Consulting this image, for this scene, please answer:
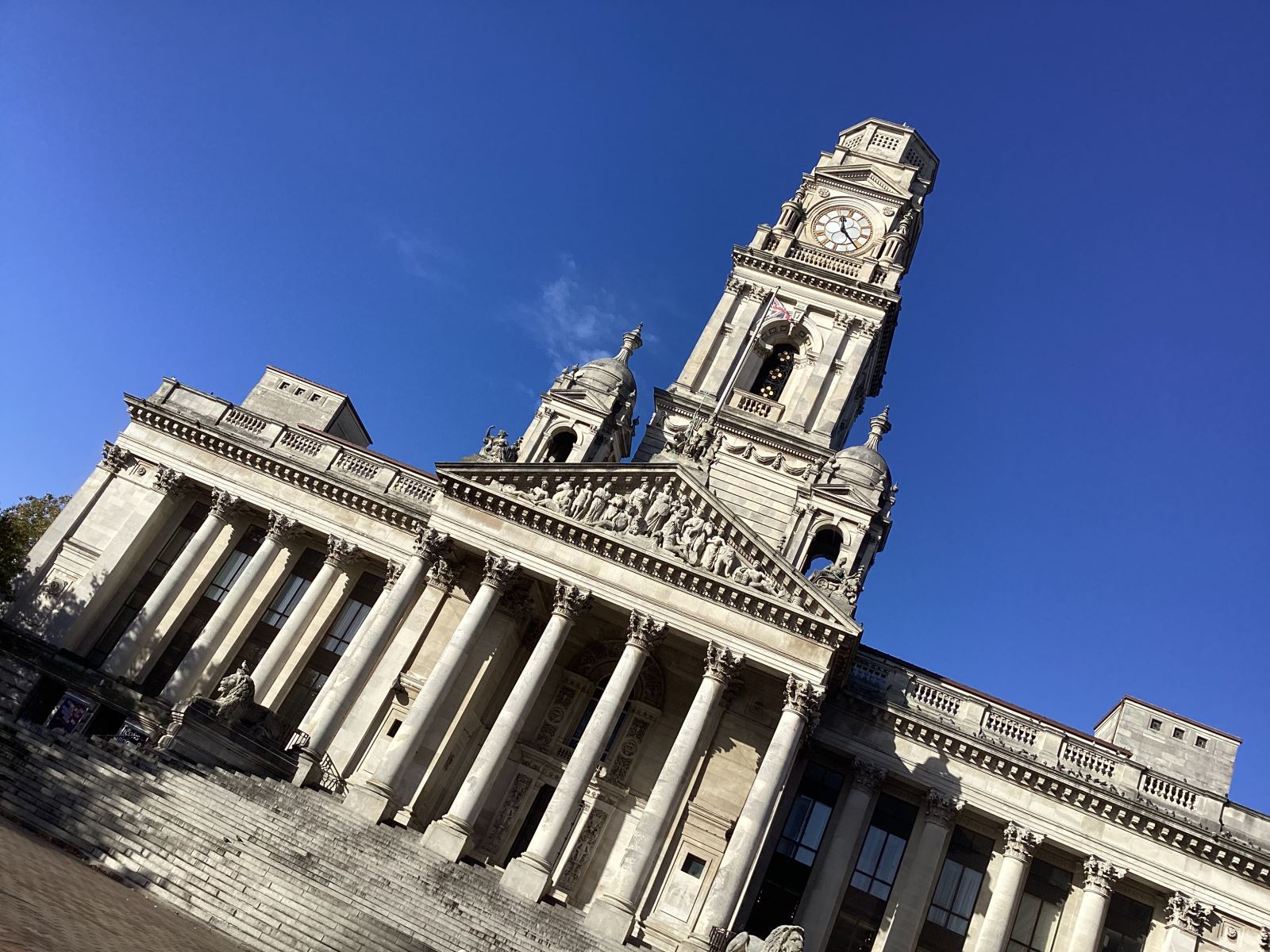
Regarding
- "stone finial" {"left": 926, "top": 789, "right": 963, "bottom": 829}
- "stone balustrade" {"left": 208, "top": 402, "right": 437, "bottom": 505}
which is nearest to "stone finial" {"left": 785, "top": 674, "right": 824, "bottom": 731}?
"stone finial" {"left": 926, "top": 789, "right": 963, "bottom": 829}

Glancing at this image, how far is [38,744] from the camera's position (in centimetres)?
2436

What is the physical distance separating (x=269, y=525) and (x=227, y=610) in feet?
15.2

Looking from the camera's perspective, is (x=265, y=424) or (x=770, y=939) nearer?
(x=770, y=939)

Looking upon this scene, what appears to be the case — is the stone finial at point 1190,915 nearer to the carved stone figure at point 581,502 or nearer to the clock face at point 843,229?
the carved stone figure at point 581,502

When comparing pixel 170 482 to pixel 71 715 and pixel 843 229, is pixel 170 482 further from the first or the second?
pixel 843 229

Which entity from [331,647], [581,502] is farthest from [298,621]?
[581,502]

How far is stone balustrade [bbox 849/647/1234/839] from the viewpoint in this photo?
32969 mm

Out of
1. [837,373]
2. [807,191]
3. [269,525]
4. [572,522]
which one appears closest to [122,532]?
[269,525]

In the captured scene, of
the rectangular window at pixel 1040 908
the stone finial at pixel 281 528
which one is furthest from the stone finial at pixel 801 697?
the stone finial at pixel 281 528

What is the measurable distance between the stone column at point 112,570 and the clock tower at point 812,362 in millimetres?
21458

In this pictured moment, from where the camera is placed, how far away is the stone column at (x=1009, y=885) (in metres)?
31.8

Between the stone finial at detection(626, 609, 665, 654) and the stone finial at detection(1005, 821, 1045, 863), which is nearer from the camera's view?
the stone finial at detection(626, 609, 665, 654)

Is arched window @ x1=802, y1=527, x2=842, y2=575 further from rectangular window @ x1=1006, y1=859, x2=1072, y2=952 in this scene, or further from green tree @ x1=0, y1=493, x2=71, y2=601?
green tree @ x1=0, y1=493, x2=71, y2=601

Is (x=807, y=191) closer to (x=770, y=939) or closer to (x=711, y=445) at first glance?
(x=711, y=445)
